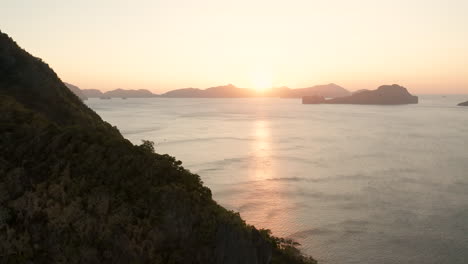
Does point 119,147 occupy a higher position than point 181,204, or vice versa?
point 119,147

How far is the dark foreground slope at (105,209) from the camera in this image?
68.1 ft

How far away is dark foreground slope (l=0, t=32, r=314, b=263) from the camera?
20750 mm

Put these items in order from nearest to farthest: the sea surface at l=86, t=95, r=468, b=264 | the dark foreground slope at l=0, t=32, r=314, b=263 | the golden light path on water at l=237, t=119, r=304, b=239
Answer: the dark foreground slope at l=0, t=32, r=314, b=263, the sea surface at l=86, t=95, r=468, b=264, the golden light path on water at l=237, t=119, r=304, b=239

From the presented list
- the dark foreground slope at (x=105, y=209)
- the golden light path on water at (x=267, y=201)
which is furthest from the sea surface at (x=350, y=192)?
the dark foreground slope at (x=105, y=209)

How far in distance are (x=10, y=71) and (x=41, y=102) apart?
7094 millimetres

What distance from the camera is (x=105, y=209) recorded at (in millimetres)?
21688

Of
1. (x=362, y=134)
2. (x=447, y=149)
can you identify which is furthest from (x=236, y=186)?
(x=362, y=134)

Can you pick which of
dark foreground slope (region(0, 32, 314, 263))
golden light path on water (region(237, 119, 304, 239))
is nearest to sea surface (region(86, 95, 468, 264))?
golden light path on water (region(237, 119, 304, 239))

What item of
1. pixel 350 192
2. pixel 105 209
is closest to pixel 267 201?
pixel 350 192

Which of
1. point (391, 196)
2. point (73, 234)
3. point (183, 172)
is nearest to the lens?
point (73, 234)

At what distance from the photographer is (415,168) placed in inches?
2844

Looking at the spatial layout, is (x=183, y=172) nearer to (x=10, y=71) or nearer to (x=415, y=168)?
(x=10, y=71)

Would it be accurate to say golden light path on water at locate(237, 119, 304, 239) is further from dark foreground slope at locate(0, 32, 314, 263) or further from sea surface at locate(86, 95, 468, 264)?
dark foreground slope at locate(0, 32, 314, 263)

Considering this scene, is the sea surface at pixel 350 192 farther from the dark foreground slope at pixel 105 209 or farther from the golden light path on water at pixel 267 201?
the dark foreground slope at pixel 105 209
